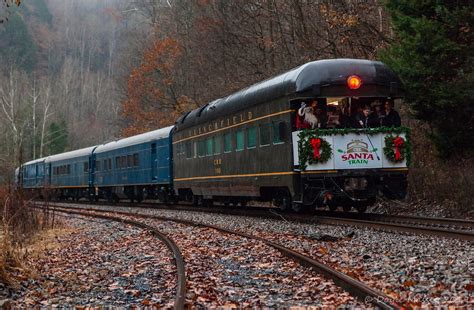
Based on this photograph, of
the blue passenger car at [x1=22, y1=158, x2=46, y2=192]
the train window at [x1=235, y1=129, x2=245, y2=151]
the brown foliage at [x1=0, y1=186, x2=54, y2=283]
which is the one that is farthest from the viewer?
the blue passenger car at [x1=22, y1=158, x2=46, y2=192]

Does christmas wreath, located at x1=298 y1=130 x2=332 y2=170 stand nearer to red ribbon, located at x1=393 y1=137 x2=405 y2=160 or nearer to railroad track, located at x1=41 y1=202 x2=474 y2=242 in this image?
railroad track, located at x1=41 y1=202 x2=474 y2=242

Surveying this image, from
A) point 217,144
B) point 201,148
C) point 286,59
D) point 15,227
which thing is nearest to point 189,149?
point 201,148

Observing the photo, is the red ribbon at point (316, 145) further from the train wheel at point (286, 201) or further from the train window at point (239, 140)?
the train window at point (239, 140)

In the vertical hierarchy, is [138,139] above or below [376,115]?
above

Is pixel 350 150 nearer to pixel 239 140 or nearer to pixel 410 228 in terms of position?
pixel 410 228

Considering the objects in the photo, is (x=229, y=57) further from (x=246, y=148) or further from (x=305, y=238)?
(x=305, y=238)

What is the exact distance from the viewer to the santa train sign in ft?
46.3

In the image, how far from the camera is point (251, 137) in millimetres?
17328

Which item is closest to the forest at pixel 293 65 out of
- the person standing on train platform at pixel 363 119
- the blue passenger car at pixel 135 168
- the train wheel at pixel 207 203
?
the person standing on train platform at pixel 363 119

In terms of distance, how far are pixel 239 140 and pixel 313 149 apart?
4.47m

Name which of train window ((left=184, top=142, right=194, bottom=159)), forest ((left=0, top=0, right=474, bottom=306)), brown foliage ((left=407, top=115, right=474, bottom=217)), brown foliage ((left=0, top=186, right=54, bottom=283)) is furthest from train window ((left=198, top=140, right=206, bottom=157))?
brown foliage ((left=407, top=115, right=474, bottom=217))

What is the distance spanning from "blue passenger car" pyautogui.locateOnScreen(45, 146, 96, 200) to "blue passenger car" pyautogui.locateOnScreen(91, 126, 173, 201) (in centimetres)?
128

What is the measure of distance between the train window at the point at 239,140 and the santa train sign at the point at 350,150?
3742 mm

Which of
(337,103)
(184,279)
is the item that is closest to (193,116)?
(337,103)
